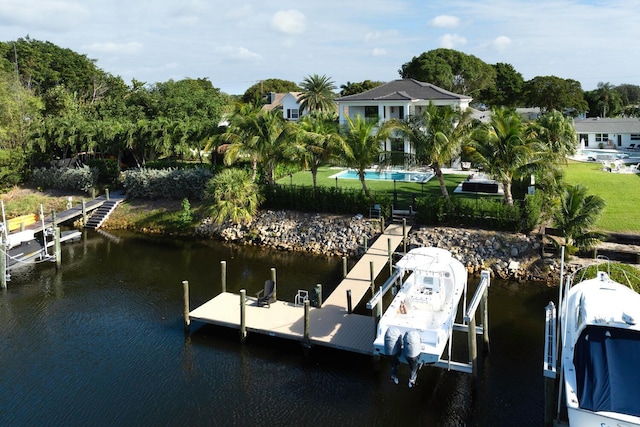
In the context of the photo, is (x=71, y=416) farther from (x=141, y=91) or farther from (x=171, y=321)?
(x=141, y=91)

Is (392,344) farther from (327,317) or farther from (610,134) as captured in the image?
(610,134)

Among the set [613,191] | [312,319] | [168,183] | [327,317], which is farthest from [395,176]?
[312,319]

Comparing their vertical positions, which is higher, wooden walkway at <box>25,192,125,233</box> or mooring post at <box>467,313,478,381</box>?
wooden walkway at <box>25,192,125,233</box>

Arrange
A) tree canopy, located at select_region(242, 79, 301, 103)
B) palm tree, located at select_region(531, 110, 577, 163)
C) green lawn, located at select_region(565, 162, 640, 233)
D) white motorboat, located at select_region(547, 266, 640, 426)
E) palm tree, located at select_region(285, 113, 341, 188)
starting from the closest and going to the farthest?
white motorboat, located at select_region(547, 266, 640, 426), green lawn, located at select_region(565, 162, 640, 233), palm tree, located at select_region(285, 113, 341, 188), palm tree, located at select_region(531, 110, 577, 163), tree canopy, located at select_region(242, 79, 301, 103)

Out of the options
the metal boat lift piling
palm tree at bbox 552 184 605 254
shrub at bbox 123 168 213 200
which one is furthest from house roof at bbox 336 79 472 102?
the metal boat lift piling

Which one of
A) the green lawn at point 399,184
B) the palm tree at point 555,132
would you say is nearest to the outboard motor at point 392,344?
the green lawn at point 399,184

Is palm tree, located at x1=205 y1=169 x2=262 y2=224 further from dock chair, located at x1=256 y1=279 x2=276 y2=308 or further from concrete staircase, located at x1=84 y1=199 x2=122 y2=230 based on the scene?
dock chair, located at x1=256 y1=279 x2=276 y2=308
